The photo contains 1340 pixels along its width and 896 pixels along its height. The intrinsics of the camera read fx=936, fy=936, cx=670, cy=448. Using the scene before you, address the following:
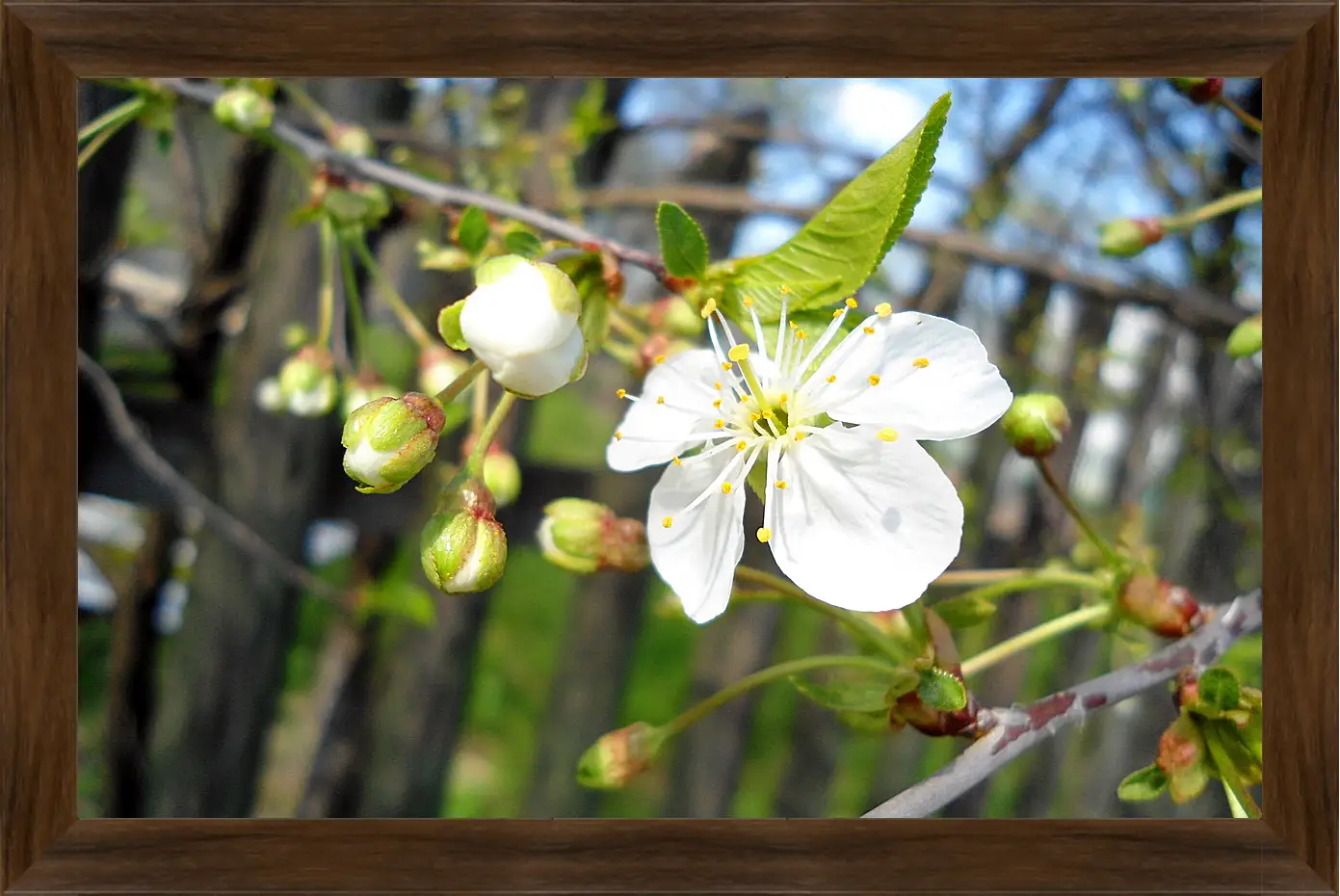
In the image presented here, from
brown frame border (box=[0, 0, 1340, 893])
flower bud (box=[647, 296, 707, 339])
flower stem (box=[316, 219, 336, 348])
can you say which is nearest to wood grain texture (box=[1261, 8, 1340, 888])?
brown frame border (box=[0, 0, 1340, 893])

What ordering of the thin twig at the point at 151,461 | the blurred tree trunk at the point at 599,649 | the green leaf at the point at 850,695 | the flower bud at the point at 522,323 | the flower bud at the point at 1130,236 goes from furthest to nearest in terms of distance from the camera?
the blurred tree trunk at the point at 599,649 < the thin twig at the point at 151,461 < the flower bud at the point at 1130,236 < the green leaf at the point at 850,695 < the flower bud at the point at 522,323

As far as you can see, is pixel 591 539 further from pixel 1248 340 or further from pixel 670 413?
pixel 1248 340

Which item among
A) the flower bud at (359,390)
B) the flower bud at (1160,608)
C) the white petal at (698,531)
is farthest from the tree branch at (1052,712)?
the flower bud at (359,390)

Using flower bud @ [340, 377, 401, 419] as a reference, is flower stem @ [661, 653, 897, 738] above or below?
below

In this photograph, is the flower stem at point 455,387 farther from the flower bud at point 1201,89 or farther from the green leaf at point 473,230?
the flower bud at point 1201,89

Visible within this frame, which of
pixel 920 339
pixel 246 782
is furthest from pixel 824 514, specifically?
pixel 246 782

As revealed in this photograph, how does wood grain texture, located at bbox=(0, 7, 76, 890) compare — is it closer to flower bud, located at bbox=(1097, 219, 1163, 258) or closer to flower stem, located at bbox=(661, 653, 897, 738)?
flower stem, located at bbox=(661, 653, 897, 738)
